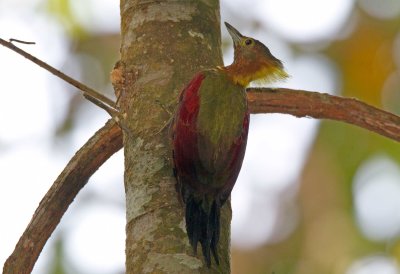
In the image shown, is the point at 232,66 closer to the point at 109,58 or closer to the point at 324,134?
the point at 324,134

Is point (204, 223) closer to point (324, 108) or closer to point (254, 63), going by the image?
point (324, 108)

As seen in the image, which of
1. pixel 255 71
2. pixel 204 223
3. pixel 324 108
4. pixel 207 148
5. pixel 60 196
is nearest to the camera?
pixel 204 223

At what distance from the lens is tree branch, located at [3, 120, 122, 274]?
11.2 ft

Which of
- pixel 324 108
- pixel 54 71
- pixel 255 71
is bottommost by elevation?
pixel 54 71

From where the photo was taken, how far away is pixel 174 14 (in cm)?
355

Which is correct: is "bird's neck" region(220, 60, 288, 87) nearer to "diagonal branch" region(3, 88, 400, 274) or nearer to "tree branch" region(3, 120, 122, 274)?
"diagonal branch" region(3, 88, 400, 274)

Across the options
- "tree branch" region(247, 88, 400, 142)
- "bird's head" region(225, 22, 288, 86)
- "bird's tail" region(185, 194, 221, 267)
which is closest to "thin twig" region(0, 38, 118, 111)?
"bird's tail" region(185, 194, 221, 267)

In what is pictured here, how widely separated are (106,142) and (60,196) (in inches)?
10.5

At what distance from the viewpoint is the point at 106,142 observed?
3482 millimetres

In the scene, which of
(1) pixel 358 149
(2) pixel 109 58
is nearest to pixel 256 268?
(1) pixel 358 149

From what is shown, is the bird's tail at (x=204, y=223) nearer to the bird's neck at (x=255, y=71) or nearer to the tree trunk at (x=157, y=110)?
the tree trunk at (x=157, y=110)

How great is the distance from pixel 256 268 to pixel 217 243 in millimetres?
4073

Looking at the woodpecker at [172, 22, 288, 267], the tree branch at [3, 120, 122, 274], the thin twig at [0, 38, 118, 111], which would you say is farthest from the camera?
the tree branch at [3, 120, 122, 274]

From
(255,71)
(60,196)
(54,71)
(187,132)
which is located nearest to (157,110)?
(187,132)
